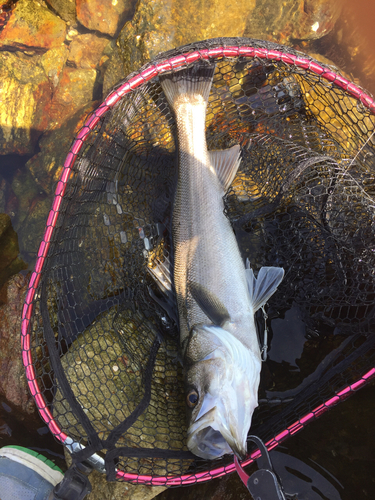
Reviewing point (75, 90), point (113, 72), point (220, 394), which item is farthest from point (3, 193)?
point (220, 394)

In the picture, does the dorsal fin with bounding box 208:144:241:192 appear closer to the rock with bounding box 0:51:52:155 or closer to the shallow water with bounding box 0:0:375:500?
the shallow water with bounding box 0:0:375:500

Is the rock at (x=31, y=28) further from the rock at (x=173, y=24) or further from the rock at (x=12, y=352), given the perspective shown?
the rock at (x=12, y=352)

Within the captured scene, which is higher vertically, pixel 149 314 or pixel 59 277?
pixel 59 277

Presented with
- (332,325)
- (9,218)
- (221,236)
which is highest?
(9,218)

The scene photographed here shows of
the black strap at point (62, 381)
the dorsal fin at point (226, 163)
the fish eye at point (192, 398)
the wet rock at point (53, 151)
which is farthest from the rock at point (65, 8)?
the fish eye at point (192, 398)

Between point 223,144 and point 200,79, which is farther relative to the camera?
point 223,144

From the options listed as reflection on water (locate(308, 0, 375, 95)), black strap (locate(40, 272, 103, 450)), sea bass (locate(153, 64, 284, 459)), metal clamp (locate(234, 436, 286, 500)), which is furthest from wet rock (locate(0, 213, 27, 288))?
reflection on water (locate(308, 0, 375, 95))

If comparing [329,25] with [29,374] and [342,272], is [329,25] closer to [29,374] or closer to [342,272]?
[342,272]

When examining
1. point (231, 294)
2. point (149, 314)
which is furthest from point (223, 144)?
point (149, 314)
